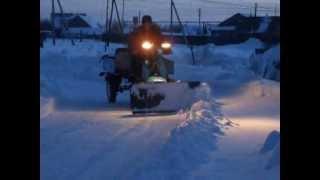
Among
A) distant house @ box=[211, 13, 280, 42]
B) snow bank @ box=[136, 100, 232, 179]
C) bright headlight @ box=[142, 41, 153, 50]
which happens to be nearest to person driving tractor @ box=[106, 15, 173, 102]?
bright headlight @ box=[142, 41, 153, 50]

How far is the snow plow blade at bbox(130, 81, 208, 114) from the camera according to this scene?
14.0 metres

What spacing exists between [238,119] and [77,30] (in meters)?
38.9

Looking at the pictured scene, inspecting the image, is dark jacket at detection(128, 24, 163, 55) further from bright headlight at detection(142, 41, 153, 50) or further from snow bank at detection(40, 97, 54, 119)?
snow bank at detection(40, 97, 54, 119)

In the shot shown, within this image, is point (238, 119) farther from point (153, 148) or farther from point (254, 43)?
point (254, 43)

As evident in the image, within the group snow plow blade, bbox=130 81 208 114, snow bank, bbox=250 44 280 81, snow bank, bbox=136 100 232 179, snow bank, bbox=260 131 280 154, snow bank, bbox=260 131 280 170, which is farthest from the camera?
snow bank, bbox=250 44 280 81

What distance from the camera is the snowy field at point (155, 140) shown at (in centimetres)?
758

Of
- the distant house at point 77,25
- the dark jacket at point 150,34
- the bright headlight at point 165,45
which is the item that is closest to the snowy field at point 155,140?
the bright headlight at point 165,45

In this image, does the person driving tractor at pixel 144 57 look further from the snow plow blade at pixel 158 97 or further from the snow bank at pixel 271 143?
the snow bank at pixel 271 143

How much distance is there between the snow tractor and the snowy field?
1.28ft

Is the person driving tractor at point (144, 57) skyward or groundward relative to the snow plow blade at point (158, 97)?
skyward

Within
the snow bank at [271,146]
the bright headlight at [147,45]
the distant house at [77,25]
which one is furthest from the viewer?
the distant house at [77,25]

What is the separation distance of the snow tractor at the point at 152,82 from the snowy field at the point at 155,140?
0.39 m

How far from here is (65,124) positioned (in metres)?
12.7
